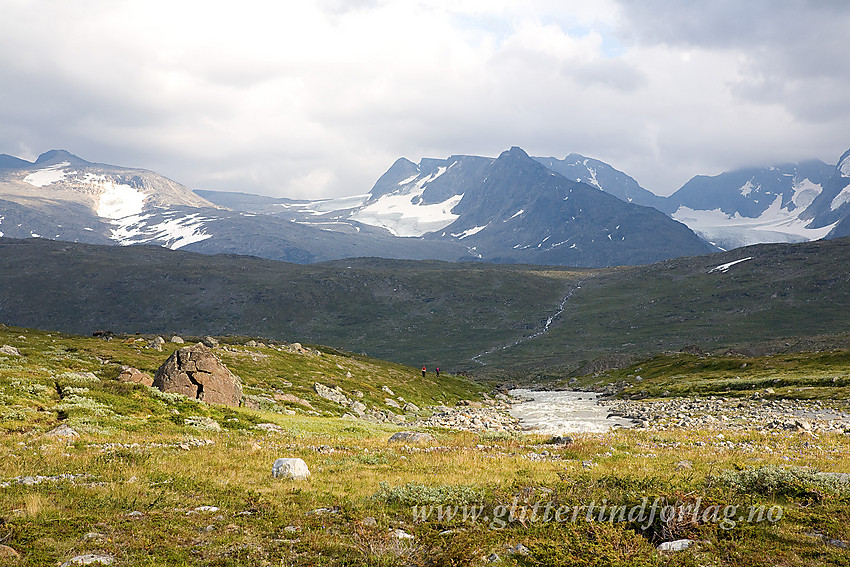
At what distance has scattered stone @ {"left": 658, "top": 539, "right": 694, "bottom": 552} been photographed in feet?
32.8

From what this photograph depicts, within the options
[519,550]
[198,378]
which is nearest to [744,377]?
[198,378]

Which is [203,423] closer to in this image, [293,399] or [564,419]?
[293,399]

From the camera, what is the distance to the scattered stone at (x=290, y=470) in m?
15.3

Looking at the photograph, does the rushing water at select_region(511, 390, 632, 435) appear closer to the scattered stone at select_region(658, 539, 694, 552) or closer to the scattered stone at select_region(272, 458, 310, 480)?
the scattered stone at select_region(272, 458, 310, 480)

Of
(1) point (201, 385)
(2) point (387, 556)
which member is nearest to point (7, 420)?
(1) point (201, 385)

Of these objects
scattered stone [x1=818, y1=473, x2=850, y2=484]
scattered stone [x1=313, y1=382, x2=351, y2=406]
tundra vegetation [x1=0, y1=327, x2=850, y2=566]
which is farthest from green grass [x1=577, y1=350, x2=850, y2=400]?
scattered stone [x1=313, y1=382, x2=351, y2=406]

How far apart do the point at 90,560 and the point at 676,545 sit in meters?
11.3

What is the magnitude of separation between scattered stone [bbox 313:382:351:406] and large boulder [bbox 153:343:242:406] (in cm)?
1362

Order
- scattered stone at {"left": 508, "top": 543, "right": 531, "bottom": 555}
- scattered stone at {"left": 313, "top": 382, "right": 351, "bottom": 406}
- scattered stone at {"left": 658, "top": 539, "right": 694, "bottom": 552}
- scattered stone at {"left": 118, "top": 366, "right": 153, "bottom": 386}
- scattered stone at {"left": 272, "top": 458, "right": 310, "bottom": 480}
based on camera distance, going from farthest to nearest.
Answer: scattered stone at {"left": 313, "top": 382, "right": 351, "bottom": 406} < scattered stone at {"left": 118, "top": 366, "right": 153, "bottom": 386} < scattered stone at {"left": 272, "top": 458, "right": 310, "bottom": 480} < scattered stone at {"left": 658, "top": 539, "right": 694, "bottom": 552} < scattered stone at {"left": 508, "top": 543, "right": 531, "bottom": 555}

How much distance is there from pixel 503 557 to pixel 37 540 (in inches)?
359

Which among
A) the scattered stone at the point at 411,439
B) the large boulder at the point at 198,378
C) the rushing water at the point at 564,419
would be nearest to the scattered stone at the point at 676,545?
the scattered stone at the point at 411,439

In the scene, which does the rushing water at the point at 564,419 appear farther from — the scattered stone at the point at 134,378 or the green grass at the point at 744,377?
the scattered stone at the point at 134,378

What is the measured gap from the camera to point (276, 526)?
11.0m

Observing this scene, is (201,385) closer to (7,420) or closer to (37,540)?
(7,420)
